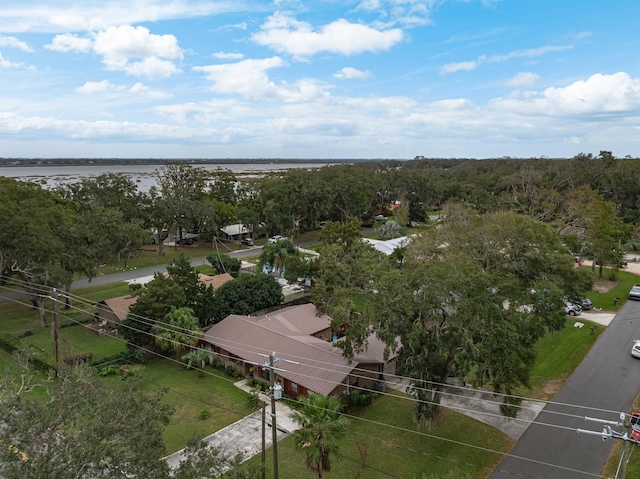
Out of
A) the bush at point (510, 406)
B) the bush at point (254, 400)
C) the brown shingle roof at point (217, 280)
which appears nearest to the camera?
the bush at point (510, 406)

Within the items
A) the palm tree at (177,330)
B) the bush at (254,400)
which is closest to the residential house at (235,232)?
the palm tree at (177,330)

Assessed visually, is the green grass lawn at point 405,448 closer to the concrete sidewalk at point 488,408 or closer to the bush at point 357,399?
the bush at point 357,399

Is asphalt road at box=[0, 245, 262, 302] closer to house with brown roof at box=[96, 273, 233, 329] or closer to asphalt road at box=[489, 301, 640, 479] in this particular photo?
house with brown roof at box=[96, 273, 233, 329]

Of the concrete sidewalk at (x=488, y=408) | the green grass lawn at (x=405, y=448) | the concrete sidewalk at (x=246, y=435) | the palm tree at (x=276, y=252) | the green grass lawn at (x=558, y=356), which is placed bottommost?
the concrete sidewalk at (x=246, y=435)

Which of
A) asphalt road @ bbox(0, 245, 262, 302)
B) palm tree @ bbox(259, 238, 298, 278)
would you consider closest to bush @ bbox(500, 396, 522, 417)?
palm tree @ bbox(259, 238, 298, 278)

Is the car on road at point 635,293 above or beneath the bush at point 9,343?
above

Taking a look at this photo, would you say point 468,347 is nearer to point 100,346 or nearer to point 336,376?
point 336,376

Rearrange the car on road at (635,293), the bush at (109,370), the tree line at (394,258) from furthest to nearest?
the car on road at (635,293) → the bush at (109,370) → the tree line at (394,258)

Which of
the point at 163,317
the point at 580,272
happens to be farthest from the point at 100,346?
the point at 580,272
